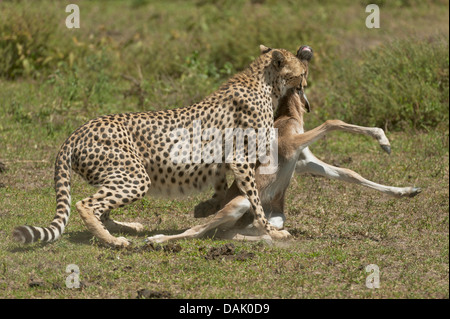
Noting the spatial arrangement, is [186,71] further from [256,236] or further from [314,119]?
[256,236]

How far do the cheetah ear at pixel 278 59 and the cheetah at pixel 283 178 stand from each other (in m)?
0.27

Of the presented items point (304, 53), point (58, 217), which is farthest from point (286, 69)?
point (58, 217)

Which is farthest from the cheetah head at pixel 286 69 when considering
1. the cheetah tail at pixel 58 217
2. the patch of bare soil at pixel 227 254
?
the cheetah tail at pixel 58 217

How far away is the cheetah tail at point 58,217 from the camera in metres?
6.29

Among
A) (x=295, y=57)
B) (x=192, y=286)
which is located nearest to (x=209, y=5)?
(x=295, y=57)

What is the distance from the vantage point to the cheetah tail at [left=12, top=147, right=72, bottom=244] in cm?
629

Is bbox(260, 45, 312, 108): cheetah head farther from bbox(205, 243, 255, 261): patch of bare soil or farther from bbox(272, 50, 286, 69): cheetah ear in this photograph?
bbox(205, 243, 255, 261): patch of bare soil

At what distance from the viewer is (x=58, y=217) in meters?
6.82

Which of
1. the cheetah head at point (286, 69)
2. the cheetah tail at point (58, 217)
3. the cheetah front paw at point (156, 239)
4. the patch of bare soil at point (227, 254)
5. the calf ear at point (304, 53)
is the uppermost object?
the calf ear at point (304, 53)

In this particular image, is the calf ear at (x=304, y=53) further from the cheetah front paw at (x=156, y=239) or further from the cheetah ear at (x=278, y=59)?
the cheetah front paw at (x=156, y=239)

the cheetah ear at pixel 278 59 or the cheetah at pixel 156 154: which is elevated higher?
the cheetah ear at pixel 278 59

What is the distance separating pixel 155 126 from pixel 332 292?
244 centimetres

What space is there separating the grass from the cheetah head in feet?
4.66

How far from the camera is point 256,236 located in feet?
24.8
